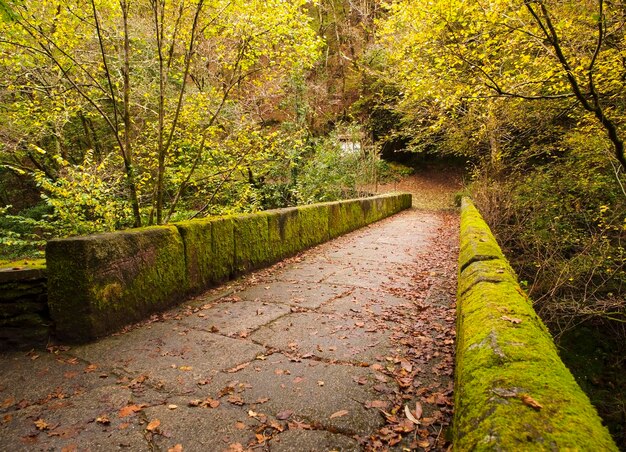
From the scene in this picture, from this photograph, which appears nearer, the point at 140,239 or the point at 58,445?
the point at 58,445

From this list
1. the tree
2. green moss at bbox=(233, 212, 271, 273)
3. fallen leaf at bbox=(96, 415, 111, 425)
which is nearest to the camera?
fallen leaf at bbox=(96, 415, 111, 425)

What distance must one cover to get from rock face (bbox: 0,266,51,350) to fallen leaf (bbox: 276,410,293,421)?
243 cm

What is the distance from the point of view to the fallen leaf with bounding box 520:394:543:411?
49.9 inches

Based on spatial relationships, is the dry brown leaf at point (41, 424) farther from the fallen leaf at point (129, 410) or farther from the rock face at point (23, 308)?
the rock face at point (23, 308)

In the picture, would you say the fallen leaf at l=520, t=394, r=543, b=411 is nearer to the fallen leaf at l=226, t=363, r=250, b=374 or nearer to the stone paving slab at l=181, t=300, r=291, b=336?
the fallen leaf at l=226, t=363, r=250, b=374

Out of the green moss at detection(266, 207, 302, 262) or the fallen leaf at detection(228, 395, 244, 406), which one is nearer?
the fallen leaf at detection(228, 395, 244, 406)

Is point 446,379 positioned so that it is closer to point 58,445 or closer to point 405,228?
point 58,445

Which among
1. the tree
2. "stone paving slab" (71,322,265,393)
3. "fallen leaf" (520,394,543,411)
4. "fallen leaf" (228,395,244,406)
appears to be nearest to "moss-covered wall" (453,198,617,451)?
"fallen leaf" (520,394,543,411)

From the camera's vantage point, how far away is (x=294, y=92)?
1627cm

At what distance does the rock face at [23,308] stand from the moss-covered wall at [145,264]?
0.13 metres

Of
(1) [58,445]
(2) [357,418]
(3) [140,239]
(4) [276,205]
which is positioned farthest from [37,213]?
(2) [357,418]

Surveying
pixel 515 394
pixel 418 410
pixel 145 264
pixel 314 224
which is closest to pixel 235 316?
pixel 145 264

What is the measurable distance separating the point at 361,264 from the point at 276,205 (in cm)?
720

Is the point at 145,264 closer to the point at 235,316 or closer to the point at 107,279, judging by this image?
the point at 107,279
